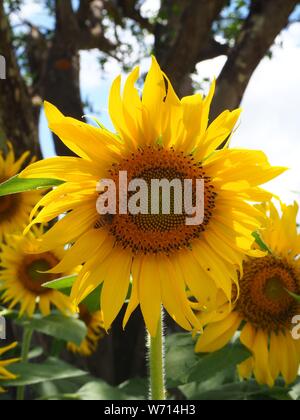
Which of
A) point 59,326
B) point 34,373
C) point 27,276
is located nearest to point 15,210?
point 27,276

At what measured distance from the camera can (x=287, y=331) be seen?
1.76 meters

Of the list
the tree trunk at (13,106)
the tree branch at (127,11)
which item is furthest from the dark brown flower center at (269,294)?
the tree branch at (127,11)

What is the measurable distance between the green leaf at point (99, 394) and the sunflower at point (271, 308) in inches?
18.4

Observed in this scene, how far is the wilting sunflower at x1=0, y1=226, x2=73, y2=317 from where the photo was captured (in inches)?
107

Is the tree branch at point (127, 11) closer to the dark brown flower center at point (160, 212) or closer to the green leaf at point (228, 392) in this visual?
the green leaf at point (228, 392)

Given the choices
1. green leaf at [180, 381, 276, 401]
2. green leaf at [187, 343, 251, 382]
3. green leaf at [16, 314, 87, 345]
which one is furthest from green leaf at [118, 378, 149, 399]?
green leaf at [187, 343, 251, 382]

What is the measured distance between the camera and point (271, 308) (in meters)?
1.78

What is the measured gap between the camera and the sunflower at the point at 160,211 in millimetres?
1137

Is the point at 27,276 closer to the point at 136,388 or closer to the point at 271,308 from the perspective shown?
the point at 136,388

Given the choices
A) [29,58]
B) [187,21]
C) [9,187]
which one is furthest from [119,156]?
[29,58]

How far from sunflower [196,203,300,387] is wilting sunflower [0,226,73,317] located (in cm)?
113

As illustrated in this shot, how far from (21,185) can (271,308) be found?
96 cm
